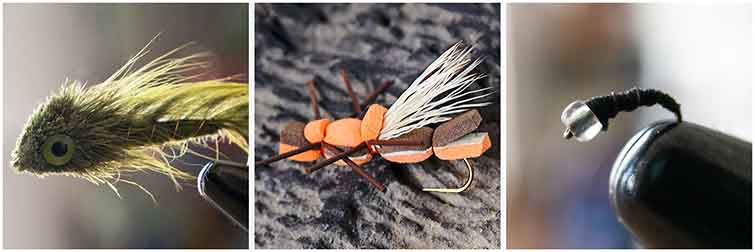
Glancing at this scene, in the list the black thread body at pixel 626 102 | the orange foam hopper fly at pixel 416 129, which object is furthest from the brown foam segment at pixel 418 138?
the black thread body at pixel 626 102

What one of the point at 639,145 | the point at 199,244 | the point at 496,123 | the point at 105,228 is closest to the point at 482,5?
the point at 496,123

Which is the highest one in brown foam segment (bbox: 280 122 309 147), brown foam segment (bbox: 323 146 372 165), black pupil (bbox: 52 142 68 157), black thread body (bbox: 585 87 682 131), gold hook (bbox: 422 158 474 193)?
black thread body (bbox: 585 87 682 131)

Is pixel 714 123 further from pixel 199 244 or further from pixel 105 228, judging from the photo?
pixel 105 228

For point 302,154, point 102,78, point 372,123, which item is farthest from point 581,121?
point 102,78

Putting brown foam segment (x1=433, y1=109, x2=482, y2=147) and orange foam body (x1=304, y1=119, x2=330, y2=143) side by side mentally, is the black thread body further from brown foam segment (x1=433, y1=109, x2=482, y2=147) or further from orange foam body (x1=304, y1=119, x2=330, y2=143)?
orange foam body (x1=304, y1=119, x2=330, y2=143)

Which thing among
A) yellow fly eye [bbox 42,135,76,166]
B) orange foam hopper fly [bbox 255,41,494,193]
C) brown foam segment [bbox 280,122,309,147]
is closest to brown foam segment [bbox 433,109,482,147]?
orange foam hopper fly [bbox 255,41,494,193]
